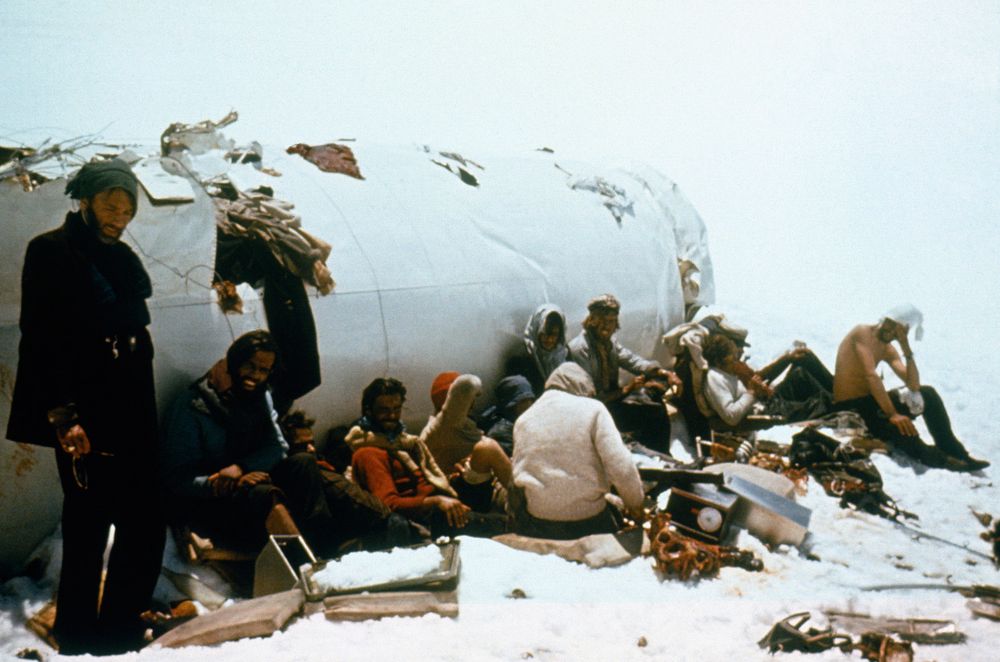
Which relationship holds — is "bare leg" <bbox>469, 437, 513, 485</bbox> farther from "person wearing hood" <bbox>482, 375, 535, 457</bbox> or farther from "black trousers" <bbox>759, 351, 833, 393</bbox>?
"black trousers" <bbox>759, 351, 833, 393</bbox>

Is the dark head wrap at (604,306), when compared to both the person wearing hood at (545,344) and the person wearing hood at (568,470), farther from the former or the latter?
the person wearing hood at (568,470)

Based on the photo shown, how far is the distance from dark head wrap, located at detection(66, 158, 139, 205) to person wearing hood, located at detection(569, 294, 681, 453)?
12.0 ft

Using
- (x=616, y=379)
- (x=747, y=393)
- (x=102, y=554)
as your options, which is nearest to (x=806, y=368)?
(x=747, y=393)

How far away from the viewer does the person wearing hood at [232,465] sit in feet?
12.5

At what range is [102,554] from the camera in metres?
3.48

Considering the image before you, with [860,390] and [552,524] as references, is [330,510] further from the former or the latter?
[860,390]

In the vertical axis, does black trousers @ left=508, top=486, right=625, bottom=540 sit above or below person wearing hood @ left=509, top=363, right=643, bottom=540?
below

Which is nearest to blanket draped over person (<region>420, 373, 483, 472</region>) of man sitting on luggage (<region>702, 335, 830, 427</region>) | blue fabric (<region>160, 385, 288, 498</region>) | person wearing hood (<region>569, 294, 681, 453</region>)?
blue fabric (<region>160, 385, 288, 498</region>)

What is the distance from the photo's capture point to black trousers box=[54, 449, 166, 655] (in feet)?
11.1

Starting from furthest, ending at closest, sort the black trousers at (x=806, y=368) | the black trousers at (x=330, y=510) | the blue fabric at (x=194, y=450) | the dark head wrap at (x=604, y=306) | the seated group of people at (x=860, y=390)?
the black trousers at (x=806, y=368), the seated group of people at (x=860, y=390), the dark head wrap at (x=604, y=306), the black trousers at (x=330, y=510), the blue fabric at (x=194, y=450)

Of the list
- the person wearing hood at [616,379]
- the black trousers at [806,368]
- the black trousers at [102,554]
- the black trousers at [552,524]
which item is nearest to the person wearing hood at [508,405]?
the person wearing hood at [616,379]

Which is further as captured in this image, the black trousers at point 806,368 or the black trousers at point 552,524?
the black trousers at point 806,368

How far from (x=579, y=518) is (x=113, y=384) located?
7.23ft

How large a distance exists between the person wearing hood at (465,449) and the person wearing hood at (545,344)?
1142mm
